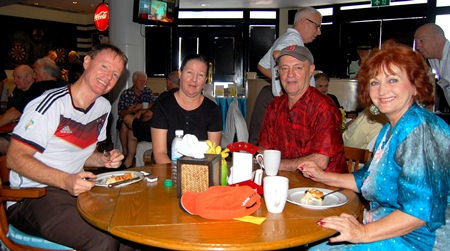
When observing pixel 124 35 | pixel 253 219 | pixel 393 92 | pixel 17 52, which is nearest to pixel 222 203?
pixel 253 219

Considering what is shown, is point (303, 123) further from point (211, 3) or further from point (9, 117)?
point (211, 3)

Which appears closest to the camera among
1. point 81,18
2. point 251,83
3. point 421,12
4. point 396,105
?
point 396,105

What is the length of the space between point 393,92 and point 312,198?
1.75ft

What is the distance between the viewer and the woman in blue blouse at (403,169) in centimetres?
135

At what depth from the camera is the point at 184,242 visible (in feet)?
3.93

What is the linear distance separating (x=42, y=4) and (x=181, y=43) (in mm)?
4674

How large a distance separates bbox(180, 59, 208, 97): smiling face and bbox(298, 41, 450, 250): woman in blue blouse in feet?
3.69

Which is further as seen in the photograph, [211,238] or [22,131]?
[22,131]

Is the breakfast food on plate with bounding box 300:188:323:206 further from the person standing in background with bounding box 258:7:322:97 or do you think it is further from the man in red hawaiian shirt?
the person standing in background with bounding box 258:7:322:97

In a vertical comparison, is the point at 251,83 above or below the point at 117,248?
above

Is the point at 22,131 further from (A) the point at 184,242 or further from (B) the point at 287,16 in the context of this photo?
(B) the point at 287,16

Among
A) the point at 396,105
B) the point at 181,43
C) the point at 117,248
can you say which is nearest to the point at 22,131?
the point at 117,248

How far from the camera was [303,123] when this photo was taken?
7.80 feet

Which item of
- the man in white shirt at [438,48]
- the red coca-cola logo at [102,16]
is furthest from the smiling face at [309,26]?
the red coca-cola logo at [102,16]
